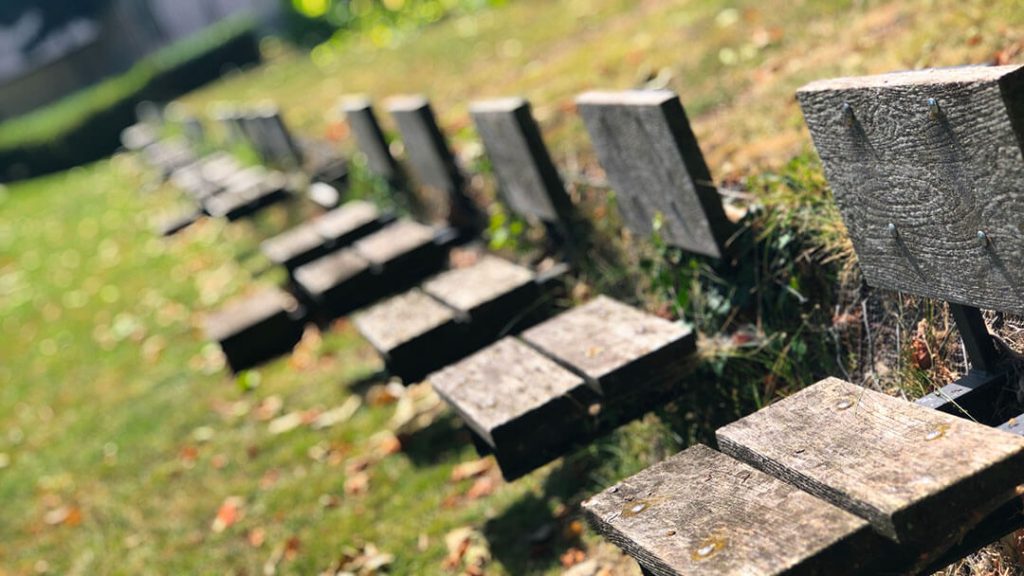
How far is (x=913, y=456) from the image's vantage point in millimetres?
2275

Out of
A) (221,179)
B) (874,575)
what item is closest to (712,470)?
(874,575)

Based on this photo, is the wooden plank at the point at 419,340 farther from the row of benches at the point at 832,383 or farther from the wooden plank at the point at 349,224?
the wooden plank at the point at 349,224

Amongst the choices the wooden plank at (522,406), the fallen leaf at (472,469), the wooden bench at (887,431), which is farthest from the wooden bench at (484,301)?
the wooden bench at (887,431)

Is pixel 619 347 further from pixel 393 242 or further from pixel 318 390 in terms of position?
pixel 318 390

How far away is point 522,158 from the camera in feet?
15.8

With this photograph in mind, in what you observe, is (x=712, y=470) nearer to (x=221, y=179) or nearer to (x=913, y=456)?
(x=913, y=456)

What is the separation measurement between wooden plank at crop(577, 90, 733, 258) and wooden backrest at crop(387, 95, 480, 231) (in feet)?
6.47

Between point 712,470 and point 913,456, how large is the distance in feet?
1.36

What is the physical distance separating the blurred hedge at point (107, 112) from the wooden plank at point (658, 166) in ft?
89.0

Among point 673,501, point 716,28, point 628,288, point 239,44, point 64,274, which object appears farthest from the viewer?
point 239,44

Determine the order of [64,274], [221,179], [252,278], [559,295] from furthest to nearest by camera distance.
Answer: [64,274] < [221,179] < [252,278] < [559,295]

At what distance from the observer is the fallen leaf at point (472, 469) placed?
15.8ft

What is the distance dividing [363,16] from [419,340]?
74.0ft

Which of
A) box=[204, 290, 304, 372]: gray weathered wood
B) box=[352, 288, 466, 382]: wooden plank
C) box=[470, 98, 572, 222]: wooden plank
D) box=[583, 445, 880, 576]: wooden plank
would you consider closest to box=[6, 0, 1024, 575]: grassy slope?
box=[204, 290, 304, 372]: gray weathered wood
